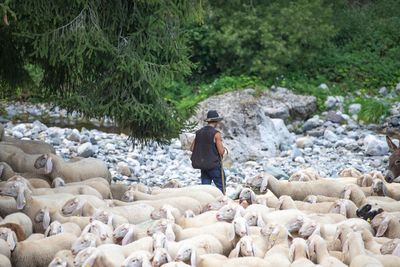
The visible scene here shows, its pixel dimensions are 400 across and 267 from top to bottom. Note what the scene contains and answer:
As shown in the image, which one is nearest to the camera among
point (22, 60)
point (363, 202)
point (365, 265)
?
point (365, 265)

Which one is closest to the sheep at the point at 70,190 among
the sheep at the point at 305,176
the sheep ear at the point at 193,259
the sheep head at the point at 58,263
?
the sheep head at the point at 58,263

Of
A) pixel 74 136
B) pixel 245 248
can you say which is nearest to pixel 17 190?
pixel 245 248

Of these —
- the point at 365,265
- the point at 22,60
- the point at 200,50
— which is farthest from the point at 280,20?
the point at 365,265

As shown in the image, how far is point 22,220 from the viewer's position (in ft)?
44.1

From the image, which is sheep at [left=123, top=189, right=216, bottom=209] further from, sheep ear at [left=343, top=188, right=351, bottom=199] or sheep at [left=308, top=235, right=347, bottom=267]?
sheep at [left=308, top=235, right=347, bottom=267]

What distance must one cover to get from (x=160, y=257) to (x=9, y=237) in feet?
7.08

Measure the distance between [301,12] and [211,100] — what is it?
6.26m

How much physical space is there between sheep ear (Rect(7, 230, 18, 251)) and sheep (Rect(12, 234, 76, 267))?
0.07 metres

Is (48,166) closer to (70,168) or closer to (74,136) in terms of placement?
(70,168)

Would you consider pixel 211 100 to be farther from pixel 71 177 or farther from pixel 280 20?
pixel 71 177

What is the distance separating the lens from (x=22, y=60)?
59.3ft

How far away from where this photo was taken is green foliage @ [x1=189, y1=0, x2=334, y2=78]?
101 ft

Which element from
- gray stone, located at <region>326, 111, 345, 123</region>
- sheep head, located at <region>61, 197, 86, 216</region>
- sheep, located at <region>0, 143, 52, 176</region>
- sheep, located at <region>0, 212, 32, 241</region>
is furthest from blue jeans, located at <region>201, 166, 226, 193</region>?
gray stone, located at <region>326, 111, 345, 123</region>

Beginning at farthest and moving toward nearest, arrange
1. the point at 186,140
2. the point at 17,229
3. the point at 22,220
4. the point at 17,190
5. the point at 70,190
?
the point at 186,140, the point at 70,190, the point at 17,190, the point at 22,220, the point at 17,229
